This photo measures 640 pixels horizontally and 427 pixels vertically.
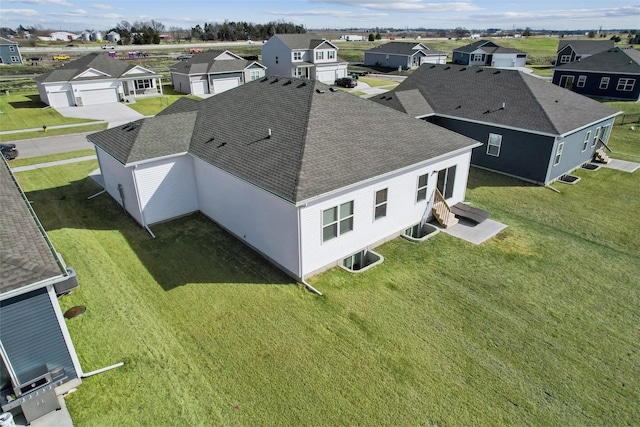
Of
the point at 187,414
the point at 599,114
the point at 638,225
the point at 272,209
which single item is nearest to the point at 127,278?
→ the point at 272,209

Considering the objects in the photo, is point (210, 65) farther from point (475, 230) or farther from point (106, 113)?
point (475, 230)

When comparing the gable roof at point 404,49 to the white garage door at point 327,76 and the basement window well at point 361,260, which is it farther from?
the basement window well at point 361,260

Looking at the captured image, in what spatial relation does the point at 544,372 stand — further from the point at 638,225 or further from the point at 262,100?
the point at 262,100

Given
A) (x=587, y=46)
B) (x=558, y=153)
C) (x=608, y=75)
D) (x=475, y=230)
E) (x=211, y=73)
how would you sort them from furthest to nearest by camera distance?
(x=587, y=46)
(x=211, y=73)
(x=608, y=75)
(x=558, y=153)
(x=475, y=230)

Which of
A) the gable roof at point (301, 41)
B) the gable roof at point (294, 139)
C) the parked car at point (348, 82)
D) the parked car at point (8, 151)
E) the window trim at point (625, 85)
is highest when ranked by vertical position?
the gable roof at point (301, 41)

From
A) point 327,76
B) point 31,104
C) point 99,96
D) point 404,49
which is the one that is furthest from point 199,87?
point 404,49

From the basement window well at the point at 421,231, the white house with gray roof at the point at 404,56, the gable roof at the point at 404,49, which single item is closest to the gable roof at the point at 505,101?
the basement window well at the point at 421,231

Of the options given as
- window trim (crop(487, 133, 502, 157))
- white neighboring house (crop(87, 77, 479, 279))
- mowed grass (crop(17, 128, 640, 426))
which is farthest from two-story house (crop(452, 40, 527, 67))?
white neighboring house (crop(87, 77, 479, 279))
